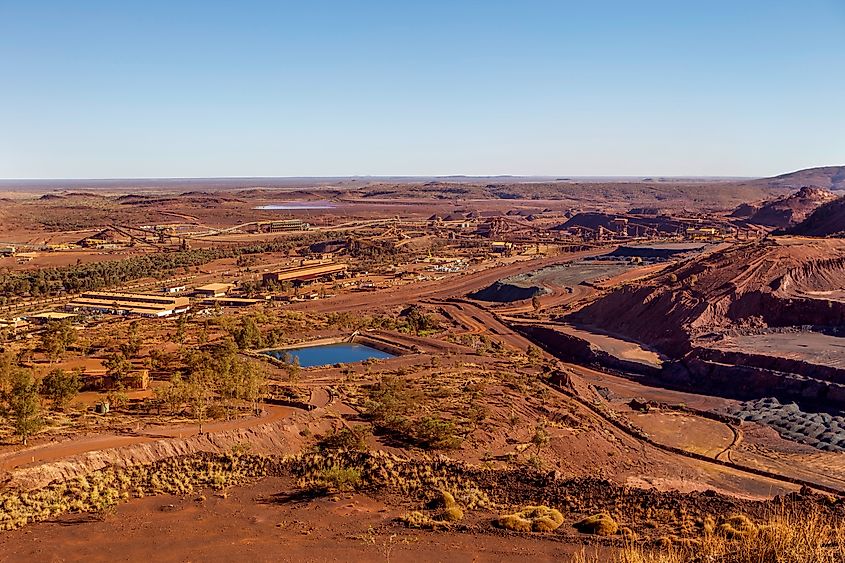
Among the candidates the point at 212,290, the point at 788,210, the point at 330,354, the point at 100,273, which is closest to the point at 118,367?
the point at 330,354

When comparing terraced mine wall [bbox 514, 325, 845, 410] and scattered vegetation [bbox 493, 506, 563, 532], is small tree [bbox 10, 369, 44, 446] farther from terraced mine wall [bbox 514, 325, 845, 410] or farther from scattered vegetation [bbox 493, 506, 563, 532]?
terraced mine wall [bbox 514, 325, 845, 410]

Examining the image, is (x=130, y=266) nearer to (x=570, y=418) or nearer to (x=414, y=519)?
(x=570, y=418)

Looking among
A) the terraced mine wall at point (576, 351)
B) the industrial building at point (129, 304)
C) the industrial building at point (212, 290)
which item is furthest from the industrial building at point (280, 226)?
the terraced mine wall at point (576, 351)

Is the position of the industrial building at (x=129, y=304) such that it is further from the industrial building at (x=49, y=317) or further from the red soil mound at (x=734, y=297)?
the red soil mound at (x=734, y=297)

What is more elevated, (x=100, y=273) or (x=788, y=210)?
(x=788, y=210)

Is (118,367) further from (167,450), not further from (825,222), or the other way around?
(825,222)

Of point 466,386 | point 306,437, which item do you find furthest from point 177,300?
point 306,437
